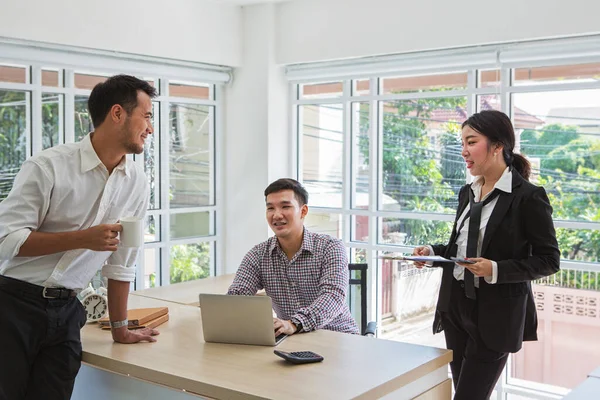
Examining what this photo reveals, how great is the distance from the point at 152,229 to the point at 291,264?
2757mm

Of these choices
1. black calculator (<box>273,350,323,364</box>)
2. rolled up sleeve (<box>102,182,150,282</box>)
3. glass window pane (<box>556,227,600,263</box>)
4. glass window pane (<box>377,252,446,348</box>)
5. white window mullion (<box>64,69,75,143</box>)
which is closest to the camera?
black calculator (<box>273,350,323,364</box>)

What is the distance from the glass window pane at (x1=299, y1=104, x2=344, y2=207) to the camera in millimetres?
5855

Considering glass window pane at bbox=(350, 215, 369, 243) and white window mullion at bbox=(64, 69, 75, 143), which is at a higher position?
white window mullion at bbox=(64, 69, 75, 143)

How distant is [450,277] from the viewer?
2.88 meters

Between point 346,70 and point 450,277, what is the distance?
2910mm

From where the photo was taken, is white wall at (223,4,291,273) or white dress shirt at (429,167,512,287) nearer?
white dress shirt at (429,167,512,287)

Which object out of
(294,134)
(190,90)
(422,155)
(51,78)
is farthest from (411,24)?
(51,78)

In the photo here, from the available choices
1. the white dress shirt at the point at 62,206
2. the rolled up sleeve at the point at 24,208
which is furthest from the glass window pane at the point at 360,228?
the rolled up sleeve at the point at 24,208

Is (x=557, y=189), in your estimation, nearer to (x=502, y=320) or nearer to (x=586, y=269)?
(x=586, y=269)

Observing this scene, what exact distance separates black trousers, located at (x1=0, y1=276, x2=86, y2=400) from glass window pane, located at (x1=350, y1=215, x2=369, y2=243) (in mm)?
3438

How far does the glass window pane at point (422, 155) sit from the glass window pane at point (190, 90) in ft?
4.99

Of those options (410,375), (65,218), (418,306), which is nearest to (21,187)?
(65,218)

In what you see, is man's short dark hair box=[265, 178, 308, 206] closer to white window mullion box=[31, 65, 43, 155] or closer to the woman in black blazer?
the woman in black blazer

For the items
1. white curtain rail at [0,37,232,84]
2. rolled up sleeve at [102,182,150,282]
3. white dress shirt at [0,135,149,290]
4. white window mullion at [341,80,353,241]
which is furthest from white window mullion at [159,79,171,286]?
white dress shirt at [0,135,149,290]
